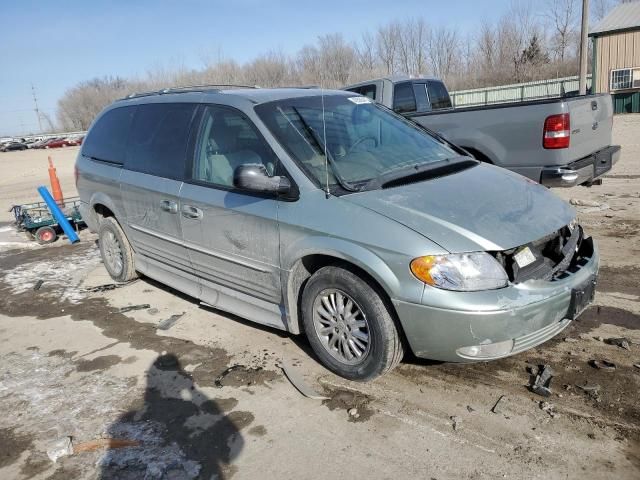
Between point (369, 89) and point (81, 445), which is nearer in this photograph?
point (81, 445)

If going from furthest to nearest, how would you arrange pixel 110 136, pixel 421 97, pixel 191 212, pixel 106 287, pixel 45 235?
pixel 421 97 < pixel 45 235 < pixel 106 287 < pixel 110 136 < pixel 191 212

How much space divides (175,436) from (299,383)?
86cm

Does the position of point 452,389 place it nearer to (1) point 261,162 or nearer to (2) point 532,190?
(2) point 532,190

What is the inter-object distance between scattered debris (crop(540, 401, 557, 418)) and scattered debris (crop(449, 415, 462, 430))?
0.49m

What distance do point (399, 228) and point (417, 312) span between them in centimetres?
49

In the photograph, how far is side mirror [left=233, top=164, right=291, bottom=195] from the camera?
3.54 metres

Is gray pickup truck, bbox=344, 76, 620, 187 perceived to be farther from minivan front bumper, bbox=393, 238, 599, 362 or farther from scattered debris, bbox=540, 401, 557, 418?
scattered debris, bbox=540, 401, 557, 418

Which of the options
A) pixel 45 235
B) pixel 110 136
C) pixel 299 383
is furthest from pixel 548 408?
pixel 45 235

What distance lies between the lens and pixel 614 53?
31266 mm

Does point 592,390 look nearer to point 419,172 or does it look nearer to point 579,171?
point 419,172

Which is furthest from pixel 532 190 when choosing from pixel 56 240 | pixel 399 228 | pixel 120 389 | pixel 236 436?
pixel 56 240

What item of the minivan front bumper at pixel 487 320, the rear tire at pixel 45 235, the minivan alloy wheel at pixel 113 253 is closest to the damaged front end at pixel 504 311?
the minivan front bumper at pixel 487 320

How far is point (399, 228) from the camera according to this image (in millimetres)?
3154

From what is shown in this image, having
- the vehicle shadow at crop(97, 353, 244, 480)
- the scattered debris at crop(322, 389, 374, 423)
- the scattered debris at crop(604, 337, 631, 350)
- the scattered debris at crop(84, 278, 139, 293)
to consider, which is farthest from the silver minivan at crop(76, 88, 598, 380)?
the scattered debris at crop(84, 278, 139, 293)
